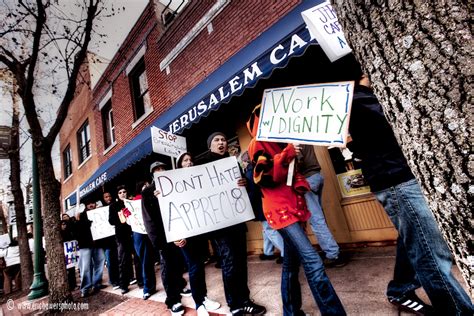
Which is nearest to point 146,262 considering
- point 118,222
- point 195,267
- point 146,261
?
point 146,261

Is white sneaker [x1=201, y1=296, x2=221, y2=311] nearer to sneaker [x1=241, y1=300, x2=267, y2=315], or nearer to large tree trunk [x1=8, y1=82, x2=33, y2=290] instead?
sneaker [x1=241, y1=300, x2=267, y2=315]

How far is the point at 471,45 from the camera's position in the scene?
1.89 ft

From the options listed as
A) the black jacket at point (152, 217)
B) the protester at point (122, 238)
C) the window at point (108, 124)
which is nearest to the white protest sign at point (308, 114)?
the black jacket at point (152, 217)

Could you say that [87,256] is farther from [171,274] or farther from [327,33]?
[327,33]

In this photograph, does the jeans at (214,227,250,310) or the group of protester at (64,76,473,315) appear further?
the jeans at (214,227,250,310)

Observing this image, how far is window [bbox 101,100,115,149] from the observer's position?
31.9 feet

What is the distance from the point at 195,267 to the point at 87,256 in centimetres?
384

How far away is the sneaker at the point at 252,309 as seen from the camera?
8.04 ft

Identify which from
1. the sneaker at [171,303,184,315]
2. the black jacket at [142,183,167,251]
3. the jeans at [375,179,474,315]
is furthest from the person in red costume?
the black jacket at [142,183,167,251]

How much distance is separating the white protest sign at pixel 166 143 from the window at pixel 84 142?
27.8 ft

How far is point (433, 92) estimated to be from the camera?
0.62 metres

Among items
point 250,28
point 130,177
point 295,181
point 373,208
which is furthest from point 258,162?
point 130,177

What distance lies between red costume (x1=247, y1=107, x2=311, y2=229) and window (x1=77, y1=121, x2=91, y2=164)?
11.2m

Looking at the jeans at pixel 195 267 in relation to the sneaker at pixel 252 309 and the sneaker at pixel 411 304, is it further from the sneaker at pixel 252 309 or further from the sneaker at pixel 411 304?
the sneaker at pixel 411 304
